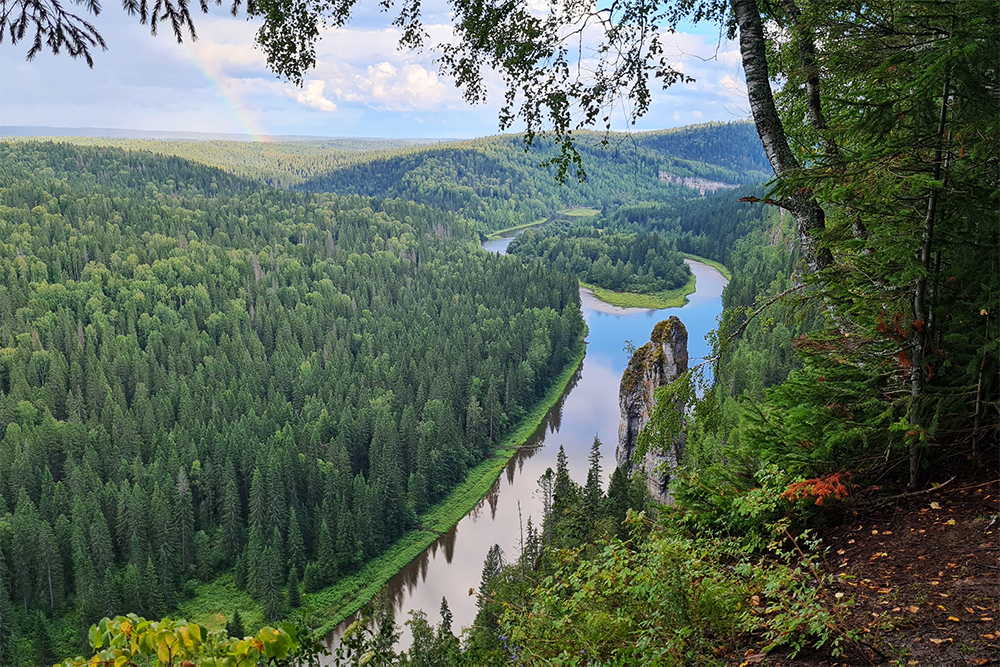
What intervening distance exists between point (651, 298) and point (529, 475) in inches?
2212

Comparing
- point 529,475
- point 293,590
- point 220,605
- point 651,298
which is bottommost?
point 220,605

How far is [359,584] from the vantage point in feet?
130

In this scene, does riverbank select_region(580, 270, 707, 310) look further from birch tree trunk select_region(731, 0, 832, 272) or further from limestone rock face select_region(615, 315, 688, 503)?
birch tree trunk select_region(731, 0, 832, 272)

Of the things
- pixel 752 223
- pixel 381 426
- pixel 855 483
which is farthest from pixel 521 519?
pixel 752 223

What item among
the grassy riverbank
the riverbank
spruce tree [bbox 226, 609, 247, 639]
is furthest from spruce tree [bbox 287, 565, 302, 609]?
the riverbank

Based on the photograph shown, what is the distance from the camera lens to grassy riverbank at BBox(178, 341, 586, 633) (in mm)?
37812

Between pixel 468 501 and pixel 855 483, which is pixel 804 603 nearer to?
pixel 855 483

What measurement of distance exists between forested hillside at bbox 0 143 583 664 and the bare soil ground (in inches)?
1485

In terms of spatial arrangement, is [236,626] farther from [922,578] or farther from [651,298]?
[651,298]

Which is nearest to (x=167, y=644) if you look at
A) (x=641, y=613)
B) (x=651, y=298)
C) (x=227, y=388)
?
(x=641, y=613)

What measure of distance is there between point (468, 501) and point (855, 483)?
43.6 meters

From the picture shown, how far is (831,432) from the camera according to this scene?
6.07 meters

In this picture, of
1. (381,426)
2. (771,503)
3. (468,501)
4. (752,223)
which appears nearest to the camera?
(771,503)

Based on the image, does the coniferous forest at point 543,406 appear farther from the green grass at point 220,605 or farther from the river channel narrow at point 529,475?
the river channel narrow at point 529,475
